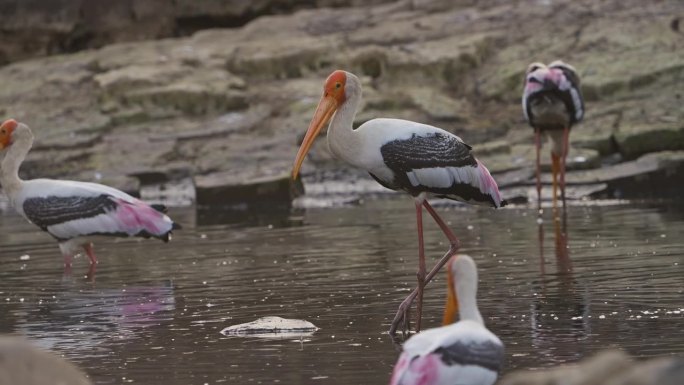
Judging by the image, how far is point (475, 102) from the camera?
75.5 feet

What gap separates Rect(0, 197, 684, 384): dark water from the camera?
26.5 ft

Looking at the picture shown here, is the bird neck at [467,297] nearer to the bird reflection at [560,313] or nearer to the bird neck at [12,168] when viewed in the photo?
the bird reflection at [560,313]

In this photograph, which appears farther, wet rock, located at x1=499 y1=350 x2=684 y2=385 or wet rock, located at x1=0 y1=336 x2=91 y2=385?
wet rock, located at x1=0 y1=336 x2=91 y2=385

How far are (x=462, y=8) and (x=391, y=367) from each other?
19.1 m

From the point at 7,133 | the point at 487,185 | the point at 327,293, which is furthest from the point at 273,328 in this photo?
the point at 7,133

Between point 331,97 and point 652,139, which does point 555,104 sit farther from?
point 331,97

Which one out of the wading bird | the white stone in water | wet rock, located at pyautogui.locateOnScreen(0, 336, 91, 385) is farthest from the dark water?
wet rock, located at pyautogui.locateOnScreen(0, 336, 91, 385)

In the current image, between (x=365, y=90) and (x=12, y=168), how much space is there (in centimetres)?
969

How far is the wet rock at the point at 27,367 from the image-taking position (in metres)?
4.84

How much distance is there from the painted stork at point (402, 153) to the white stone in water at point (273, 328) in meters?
0.71

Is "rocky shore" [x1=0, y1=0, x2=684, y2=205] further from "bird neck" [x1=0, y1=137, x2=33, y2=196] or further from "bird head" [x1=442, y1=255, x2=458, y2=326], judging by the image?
"bird head" [x1=442, y1=255, x2=458, y2=326]

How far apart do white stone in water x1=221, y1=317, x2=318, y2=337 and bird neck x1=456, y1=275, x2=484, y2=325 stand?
8.39 feet

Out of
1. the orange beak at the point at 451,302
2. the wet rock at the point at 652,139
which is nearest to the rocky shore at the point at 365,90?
the wet rock at the point at 652,139

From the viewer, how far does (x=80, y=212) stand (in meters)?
13.2
